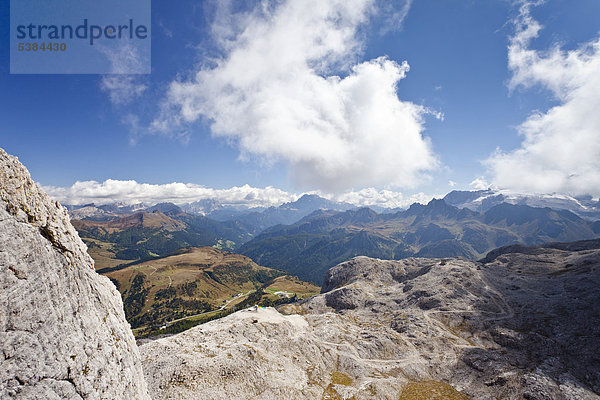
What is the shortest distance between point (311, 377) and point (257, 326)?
20873mm

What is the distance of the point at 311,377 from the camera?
60.8 m

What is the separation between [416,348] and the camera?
77812 millimetres

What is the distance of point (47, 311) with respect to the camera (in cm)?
2067

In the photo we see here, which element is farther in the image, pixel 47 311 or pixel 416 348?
pixel 416 348

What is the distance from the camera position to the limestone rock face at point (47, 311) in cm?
1820

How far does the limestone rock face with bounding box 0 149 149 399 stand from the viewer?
18203 millimetres

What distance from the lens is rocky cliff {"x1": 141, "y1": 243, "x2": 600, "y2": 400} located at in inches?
2010

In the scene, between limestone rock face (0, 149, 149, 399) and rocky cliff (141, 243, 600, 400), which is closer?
limestone rock face (0, 149, 149, 399)

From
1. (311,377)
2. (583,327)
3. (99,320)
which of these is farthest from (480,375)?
(99,320)

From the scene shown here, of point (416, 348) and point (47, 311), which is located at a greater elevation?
point (47, 311)

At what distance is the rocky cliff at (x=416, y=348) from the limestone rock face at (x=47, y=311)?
26.1 m

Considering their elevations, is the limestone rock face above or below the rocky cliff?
above

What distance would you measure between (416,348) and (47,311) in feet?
306

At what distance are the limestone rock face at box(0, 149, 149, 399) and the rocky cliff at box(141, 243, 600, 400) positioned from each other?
2607cm
